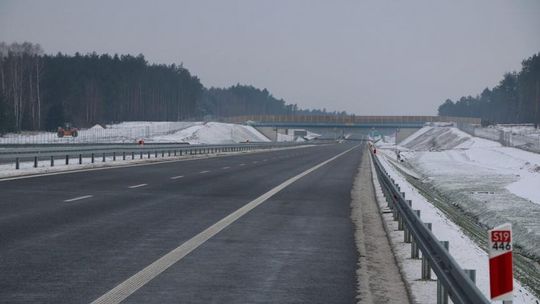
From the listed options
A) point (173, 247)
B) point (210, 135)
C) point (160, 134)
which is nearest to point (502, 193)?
point (173, 247)

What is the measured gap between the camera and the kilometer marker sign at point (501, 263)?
218 inches

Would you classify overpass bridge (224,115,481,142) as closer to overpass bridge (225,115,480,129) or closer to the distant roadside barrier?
overpass bridge (225,115,480,129)

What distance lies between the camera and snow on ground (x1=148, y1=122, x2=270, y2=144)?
112 m

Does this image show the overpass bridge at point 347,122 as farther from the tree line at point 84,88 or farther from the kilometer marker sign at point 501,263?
the kilometer marker sign at point 501,263

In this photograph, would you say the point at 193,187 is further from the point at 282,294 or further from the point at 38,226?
the point at 282,294

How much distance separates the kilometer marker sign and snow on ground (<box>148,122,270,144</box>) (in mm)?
97982

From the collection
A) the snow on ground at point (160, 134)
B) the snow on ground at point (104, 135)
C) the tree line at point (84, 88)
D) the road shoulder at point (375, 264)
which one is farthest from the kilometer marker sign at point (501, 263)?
the tree line at point (84, 88)

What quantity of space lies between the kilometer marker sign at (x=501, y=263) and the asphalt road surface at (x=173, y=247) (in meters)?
2.35

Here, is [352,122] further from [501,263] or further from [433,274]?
[501,263]

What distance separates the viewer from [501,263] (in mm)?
5652

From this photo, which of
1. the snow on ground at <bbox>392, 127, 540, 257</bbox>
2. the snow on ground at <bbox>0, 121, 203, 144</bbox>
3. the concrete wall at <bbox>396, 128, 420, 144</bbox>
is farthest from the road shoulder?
the concrete wall at <bbox>396, 128, 420, 144</bbox>

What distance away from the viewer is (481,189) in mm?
31328

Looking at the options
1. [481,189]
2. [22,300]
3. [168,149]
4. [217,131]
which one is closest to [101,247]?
[22,300]

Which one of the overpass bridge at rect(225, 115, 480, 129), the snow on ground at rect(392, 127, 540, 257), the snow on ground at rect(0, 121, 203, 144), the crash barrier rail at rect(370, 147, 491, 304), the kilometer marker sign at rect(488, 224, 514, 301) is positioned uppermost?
the overpass bridge at rect(225, 115, 480, 129)
